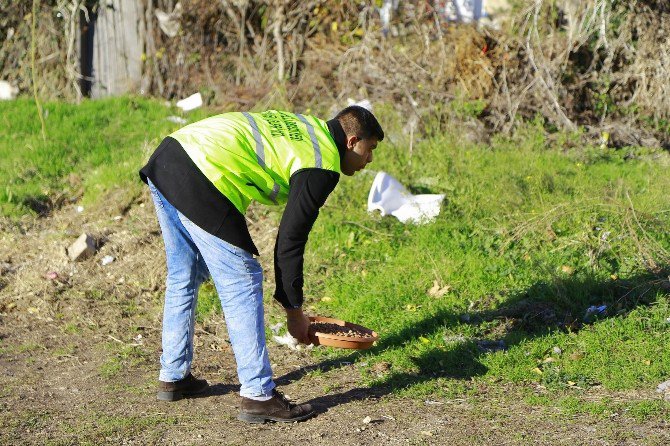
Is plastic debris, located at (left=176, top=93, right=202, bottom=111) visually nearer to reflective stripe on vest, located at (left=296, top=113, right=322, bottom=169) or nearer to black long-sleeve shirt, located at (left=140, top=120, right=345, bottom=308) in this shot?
black long-sleeve shirt, located at (left=140, top=120, right=345, bottom=308)

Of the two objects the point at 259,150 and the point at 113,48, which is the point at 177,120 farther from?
the point at 259,150

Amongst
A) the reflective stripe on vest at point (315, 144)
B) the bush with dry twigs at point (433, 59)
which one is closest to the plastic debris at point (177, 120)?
the bush with dry twigs at point (433, 59)

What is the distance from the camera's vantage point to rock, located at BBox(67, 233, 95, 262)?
286 inches

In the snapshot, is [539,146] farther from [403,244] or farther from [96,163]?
[96,163]

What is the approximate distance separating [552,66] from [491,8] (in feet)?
5.54

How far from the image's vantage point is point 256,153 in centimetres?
440

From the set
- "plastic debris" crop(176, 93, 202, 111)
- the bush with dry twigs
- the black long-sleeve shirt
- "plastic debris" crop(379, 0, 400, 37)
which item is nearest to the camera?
the black long-sleeve shirt

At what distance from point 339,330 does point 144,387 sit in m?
1.20

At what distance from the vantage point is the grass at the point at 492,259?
5.41m

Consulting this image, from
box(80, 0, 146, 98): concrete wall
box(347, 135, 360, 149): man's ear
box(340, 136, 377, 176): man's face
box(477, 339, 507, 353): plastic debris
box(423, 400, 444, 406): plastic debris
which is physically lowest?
box(477, 339, 507, 353): plastic debris

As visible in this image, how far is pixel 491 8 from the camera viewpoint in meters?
10.9

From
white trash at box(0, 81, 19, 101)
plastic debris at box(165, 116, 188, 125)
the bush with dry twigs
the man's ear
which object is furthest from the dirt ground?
white trash at box(0, 81, 19, 101)

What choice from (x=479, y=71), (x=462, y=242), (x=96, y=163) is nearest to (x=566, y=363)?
(x=462, y=242)

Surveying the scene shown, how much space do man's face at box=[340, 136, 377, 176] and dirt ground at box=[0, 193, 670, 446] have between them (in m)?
1.33
